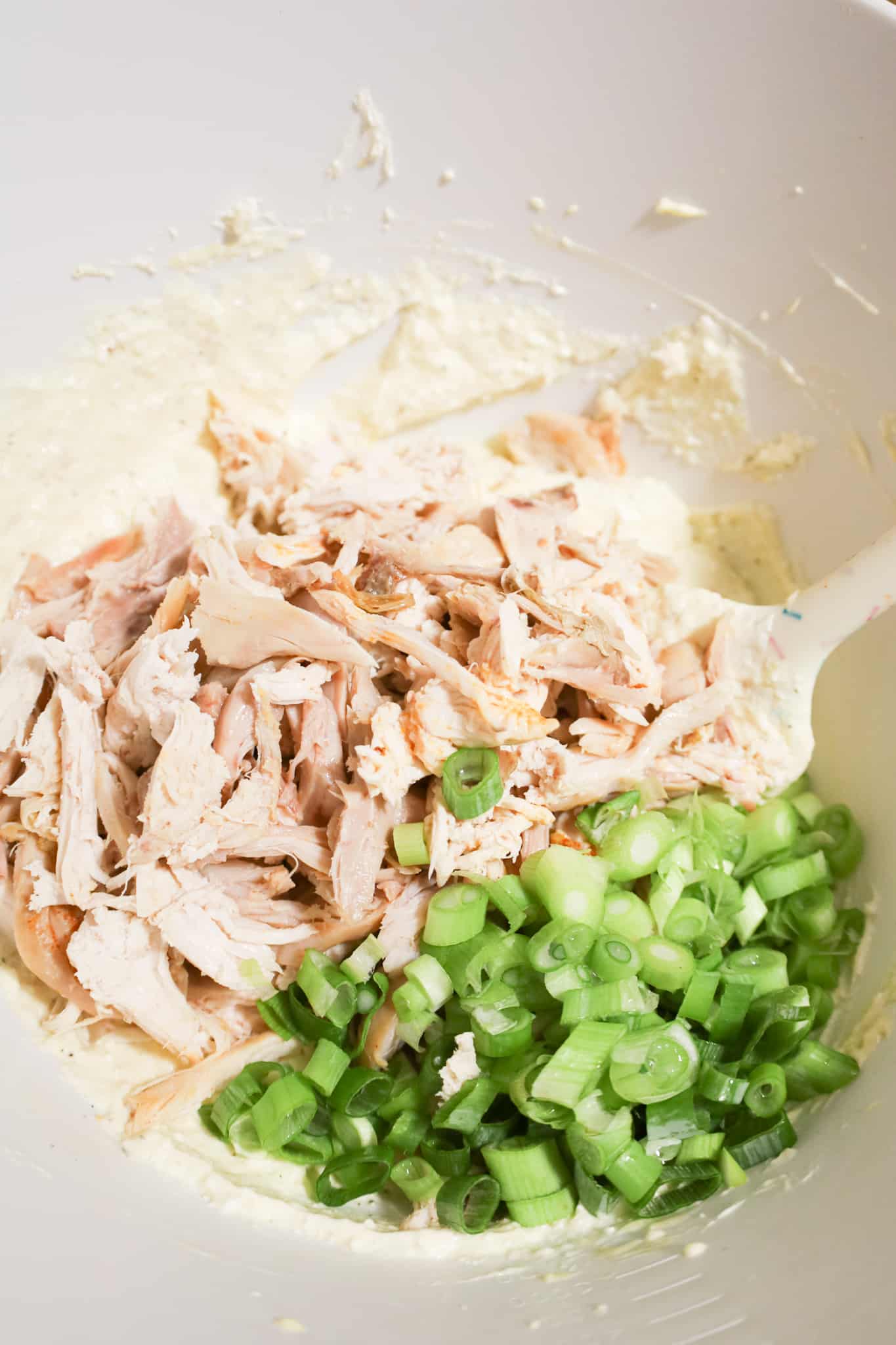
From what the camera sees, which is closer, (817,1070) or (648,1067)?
(648,1067)

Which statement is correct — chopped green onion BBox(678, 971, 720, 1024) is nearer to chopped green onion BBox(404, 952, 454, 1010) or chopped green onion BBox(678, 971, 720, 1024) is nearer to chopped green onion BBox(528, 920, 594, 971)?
chopped green onion BBox(528, 920, 594, 971)

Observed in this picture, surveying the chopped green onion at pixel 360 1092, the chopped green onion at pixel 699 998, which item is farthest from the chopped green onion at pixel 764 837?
the chopped green onion at pixel 360 1092

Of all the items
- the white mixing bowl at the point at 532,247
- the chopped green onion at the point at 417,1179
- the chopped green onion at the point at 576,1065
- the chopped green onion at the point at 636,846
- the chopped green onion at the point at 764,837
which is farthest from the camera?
the chopped green onion at the point at 764,837

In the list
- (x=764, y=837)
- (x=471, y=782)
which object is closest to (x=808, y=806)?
(x=764, y=837)

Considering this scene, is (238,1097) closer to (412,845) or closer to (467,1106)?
(467,1106)

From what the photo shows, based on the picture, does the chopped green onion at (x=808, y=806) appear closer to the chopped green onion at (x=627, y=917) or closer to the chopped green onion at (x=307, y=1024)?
the chopped green onion at (x=627, y=917)

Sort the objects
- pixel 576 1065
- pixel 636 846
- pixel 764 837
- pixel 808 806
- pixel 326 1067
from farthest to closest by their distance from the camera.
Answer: pixel 808 806, pixel 764 837, pixel 636 846, pixel 326 1067, pixel 576 1065
